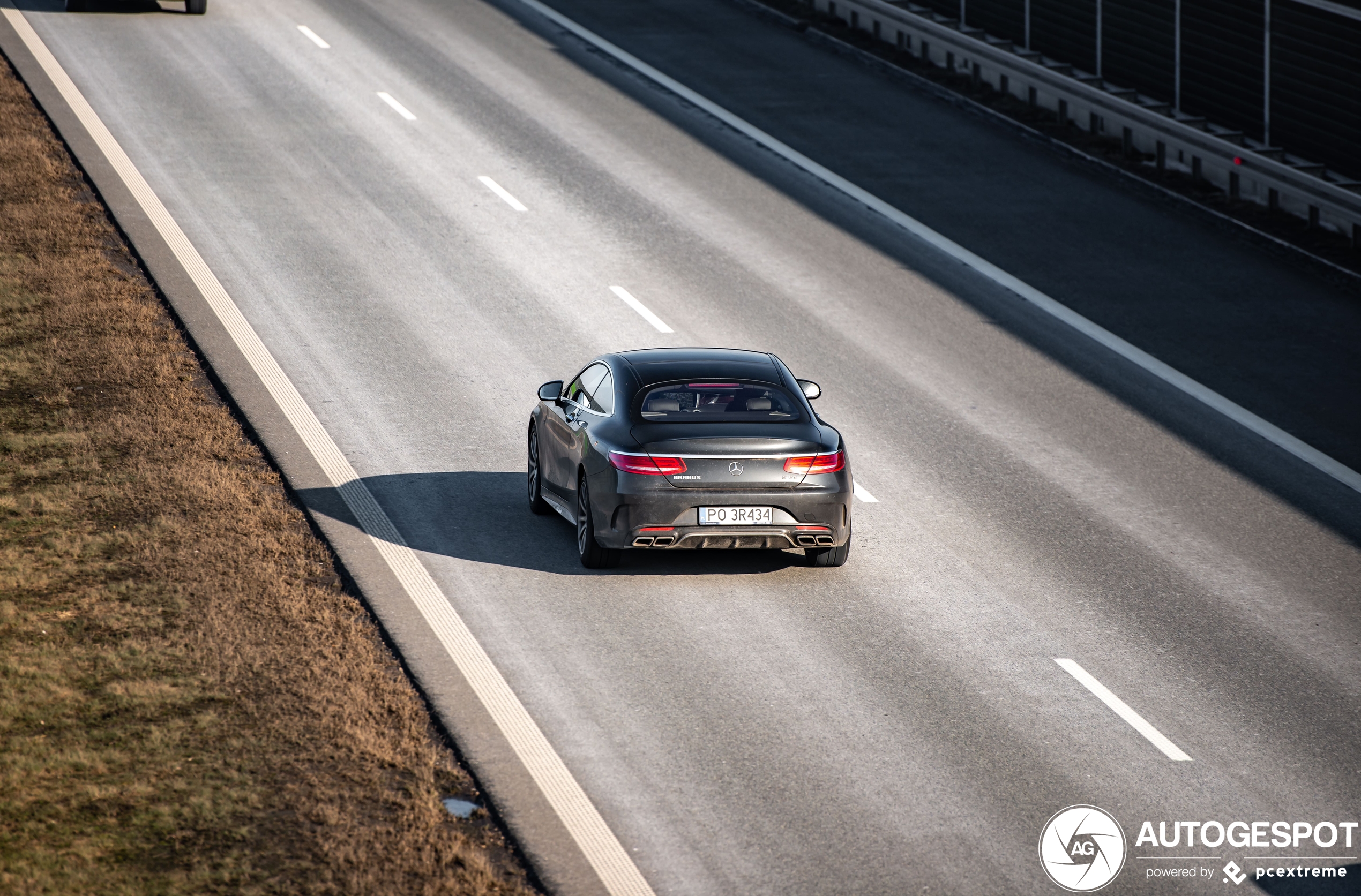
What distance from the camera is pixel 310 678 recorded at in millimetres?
9625

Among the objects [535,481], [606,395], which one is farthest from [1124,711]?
[535,481]

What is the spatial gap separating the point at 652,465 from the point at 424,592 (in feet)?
5.74

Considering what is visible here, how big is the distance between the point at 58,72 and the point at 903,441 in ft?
55.4

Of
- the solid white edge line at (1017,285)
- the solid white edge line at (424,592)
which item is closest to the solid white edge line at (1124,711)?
the solid white edge line at (424,592)

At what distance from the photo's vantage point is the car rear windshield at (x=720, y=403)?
38.9 feet

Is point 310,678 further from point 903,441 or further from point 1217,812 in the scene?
point 903,441

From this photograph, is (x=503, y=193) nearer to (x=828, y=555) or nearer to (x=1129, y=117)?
(x=1129, y=117)

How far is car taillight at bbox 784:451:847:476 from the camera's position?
453 inches

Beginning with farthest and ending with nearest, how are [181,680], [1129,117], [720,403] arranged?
1. [1129,117]
2. [720,403]
3. [181,680]

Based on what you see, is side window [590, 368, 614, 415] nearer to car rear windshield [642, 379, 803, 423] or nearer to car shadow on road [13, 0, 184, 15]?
car rear windshield [642, 379, 803, 423]

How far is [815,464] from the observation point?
11.6 metres

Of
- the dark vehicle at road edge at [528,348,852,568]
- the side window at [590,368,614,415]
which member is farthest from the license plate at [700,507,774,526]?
the side window at [590,368,614,415]

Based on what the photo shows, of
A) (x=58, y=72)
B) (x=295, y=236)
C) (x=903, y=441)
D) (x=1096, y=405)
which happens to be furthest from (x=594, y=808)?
(x=58, y=72)

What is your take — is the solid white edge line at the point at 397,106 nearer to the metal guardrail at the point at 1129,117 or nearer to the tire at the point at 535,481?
the metal guardrail at the point at 1129,117
